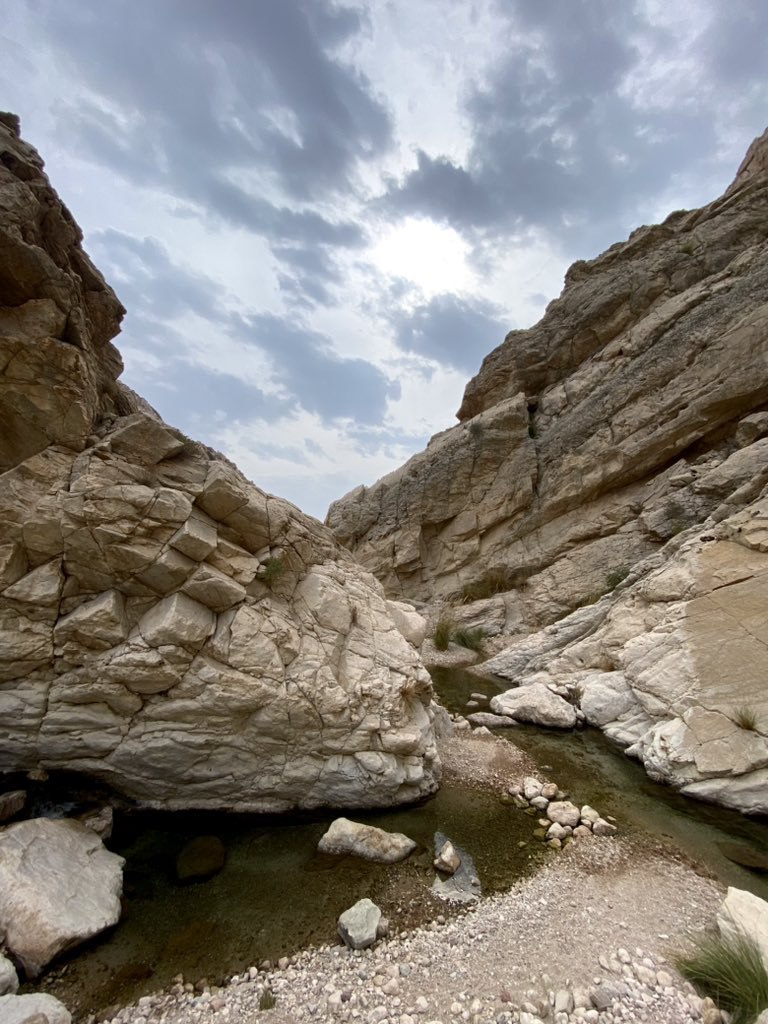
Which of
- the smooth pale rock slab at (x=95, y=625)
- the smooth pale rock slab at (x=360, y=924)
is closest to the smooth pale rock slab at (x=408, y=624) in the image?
the smooth pale rock slab at (x=360, y=924)

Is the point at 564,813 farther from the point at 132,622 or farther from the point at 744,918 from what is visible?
the point at 132,622

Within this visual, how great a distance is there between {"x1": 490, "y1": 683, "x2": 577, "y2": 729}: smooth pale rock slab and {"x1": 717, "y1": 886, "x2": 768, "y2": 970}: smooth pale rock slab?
8.00 m

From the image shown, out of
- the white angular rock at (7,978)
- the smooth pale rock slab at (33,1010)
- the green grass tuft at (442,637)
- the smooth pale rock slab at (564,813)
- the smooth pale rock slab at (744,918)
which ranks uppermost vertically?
the green grass tuft at (442,637)

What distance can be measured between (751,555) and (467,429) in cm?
2465

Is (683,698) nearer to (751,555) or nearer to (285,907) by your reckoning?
(751,555)

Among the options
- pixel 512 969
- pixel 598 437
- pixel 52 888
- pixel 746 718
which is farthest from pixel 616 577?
pixel 52 888

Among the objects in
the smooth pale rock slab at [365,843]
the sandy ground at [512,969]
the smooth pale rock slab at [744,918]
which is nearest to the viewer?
the sandy ground at [512,969]

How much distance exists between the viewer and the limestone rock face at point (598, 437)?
23.2m

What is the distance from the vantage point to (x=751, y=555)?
14.0 metres

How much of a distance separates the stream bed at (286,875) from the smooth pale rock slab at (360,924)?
0.37m

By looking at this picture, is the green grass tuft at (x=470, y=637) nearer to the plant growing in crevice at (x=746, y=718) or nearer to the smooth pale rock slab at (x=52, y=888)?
the plant growing in crevice at (x=746, y=718)

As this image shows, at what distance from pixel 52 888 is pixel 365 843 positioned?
5057 mm

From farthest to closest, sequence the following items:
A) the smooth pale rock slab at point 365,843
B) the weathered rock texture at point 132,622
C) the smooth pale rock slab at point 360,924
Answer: the weathered rock texture at point 132,622 → the smooth pale rock slab at point 365,843 → the smooth pale rock slab at point 360,924

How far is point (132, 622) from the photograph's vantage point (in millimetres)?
9211
